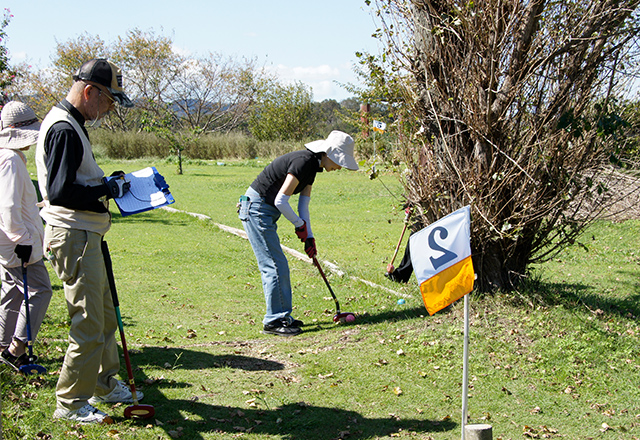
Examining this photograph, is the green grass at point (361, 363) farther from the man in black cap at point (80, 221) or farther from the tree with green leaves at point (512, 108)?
the tree with green leaves at point (512, 108)

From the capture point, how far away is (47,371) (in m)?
4.73

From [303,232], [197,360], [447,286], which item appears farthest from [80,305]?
[303,232]

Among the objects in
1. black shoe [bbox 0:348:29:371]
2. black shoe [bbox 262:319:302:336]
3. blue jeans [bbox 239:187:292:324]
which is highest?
blue jeans [bbox 239:187:292:324]

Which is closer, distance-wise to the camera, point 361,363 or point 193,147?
point 361,363

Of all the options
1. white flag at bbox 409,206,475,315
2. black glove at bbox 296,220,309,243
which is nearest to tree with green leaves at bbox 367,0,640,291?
black glove at bbox 296,220,309,243

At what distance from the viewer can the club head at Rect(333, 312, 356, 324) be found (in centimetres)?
632

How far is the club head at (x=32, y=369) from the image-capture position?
4.54 meters

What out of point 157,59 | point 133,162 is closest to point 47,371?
point 133,162

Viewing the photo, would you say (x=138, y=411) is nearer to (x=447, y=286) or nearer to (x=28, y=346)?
(x=28, y=346)

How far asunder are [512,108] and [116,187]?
12.4 feet

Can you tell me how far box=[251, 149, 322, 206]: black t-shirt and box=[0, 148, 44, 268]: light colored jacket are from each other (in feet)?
7.27

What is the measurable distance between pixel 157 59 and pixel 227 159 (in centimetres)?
1121

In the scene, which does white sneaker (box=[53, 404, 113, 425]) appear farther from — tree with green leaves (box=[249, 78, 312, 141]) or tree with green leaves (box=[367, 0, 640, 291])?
tree with green leaves (box=[249, 78, 312, 141])

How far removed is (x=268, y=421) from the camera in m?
4.10
